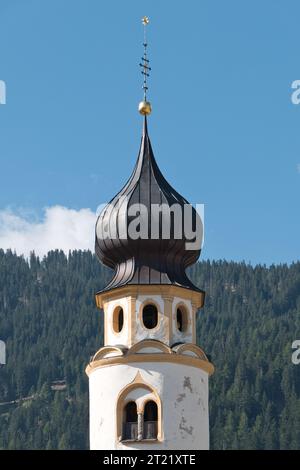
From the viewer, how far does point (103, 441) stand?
4178cm

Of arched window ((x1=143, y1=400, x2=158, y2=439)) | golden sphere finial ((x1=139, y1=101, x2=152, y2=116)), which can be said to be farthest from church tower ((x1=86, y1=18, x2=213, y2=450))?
golden sphere finial ((x1=139, y1=101, x2=152, y2=116))

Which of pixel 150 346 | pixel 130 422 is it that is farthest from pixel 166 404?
pixel 150 346

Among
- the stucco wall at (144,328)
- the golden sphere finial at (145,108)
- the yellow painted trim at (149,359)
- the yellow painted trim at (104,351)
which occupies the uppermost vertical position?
the golden sphere finial at (145,108)

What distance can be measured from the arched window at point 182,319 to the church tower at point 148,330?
0.09 feet

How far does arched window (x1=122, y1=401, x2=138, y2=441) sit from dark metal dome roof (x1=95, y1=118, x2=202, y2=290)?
343 cm

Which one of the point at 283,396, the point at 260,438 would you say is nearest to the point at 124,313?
the point at 260,438

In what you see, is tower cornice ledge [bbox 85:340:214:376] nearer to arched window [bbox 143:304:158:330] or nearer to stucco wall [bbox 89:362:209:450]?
stucco wall [bbox 89:362:209:450]

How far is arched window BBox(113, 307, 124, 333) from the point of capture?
4312cm

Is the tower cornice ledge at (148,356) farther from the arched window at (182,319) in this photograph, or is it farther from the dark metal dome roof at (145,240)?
the dark metal dome roof at (145,240)

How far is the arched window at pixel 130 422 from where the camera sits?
136ft

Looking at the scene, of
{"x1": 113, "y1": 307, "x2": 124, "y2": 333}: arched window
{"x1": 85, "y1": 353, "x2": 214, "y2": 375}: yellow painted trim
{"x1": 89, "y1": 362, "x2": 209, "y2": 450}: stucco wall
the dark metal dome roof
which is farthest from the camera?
the dark metal dome roof

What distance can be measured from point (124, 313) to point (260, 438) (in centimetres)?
13770

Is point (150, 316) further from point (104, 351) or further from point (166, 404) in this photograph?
point (166, 404)

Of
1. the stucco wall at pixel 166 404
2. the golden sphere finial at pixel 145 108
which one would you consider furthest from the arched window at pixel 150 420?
the golden sphere finial at pixel 145 108
